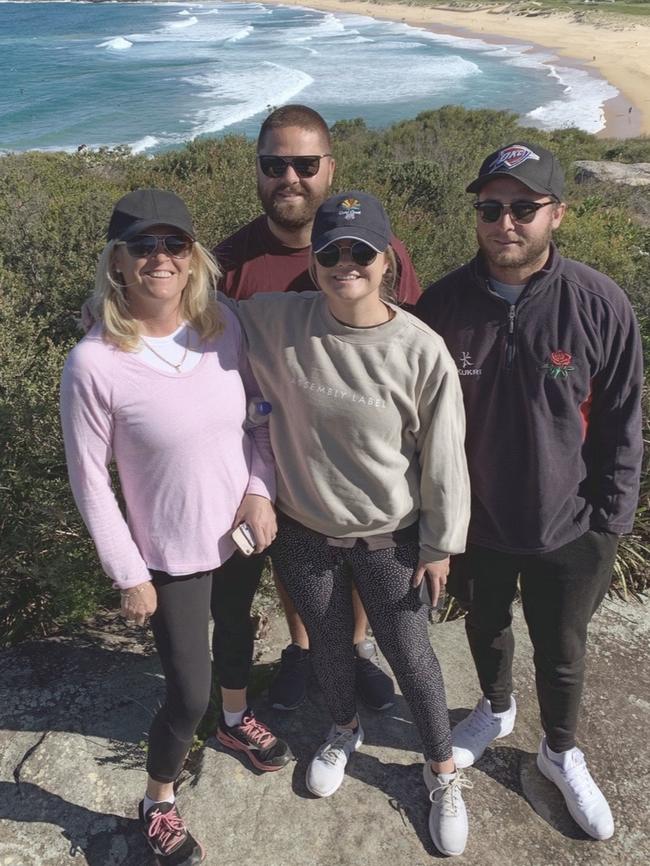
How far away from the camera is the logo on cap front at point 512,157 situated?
2.27 m

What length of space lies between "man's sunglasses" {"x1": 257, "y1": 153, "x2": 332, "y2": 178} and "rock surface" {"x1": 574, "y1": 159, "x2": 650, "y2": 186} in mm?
15644

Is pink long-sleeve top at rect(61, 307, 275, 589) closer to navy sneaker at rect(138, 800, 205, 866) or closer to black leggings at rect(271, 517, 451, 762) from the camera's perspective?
black leggings at rect(271, 517, 451, 762)

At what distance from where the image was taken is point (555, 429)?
7.91 ft

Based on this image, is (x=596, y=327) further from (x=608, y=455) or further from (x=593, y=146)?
(x=593, y=146)

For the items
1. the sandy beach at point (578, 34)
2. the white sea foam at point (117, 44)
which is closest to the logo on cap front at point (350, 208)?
the sandy beach at point (578, 34)

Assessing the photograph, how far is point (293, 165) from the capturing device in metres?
2.89

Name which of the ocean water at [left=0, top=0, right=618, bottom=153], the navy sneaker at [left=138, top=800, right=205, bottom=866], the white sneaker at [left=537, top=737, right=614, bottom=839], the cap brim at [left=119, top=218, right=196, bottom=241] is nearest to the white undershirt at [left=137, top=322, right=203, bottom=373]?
the cap brim at [left=119, top=218, right=196, bottom=241]

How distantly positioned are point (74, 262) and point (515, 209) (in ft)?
16.8

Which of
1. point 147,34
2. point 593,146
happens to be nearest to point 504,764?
point 593,146

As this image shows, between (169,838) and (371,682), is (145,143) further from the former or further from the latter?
(169,838)

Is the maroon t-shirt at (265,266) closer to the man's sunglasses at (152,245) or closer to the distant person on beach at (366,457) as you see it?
the distant person on beach at (366,457)

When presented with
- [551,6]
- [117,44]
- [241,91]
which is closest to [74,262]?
[241,91]

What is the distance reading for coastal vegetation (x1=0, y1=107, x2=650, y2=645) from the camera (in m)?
3.59

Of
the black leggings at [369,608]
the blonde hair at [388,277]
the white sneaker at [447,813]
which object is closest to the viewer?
the blonde hair at [388,277]
